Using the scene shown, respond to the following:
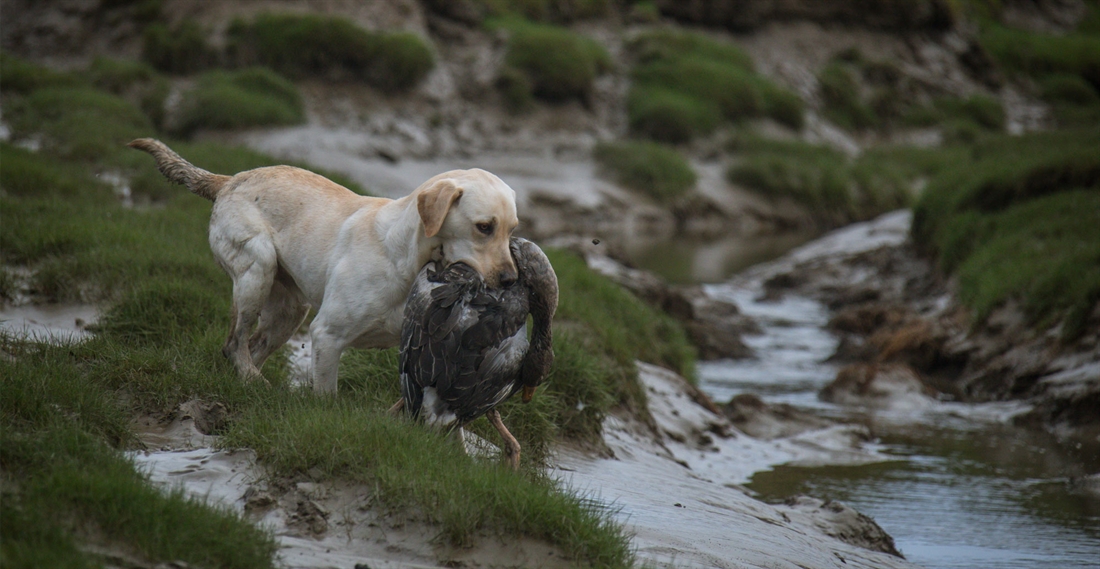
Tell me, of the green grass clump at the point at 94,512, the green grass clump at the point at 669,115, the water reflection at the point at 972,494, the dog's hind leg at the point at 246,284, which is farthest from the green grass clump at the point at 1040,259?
the green grass clump at the point at 669,115

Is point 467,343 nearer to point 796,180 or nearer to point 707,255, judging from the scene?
point 707,255

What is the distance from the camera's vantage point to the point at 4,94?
672 inches

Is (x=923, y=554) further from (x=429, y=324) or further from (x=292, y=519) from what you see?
(x=292, y=519)

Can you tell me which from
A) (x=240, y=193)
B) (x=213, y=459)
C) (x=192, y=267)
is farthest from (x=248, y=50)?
(x=213, y=459)

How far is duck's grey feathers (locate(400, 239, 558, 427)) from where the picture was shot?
4500mm

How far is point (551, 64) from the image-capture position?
25266 mm

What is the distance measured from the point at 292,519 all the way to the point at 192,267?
3815mm

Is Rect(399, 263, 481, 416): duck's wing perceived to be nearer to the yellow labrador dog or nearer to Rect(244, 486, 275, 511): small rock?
the yellow labrador dog

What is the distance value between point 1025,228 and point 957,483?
5991 millimetres

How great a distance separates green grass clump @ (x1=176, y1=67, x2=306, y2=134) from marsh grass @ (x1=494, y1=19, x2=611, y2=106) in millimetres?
5546

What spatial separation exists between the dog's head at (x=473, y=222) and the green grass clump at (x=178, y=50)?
1954cm

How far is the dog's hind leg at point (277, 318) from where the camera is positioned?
5.71 meters

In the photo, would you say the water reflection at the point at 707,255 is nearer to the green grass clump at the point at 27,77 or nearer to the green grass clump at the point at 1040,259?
the green grass clump at the point at 1040,259

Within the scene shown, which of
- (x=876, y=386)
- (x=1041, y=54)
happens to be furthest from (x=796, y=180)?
(x=1041, y=54)
